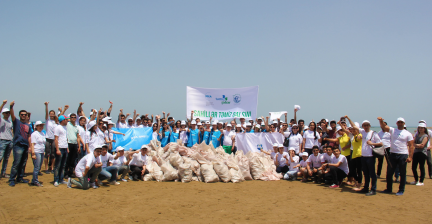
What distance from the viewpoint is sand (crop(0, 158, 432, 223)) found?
470cm

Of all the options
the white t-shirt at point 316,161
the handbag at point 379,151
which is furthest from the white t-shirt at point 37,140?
the handbag at point 379,151

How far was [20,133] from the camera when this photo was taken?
21.3 ft

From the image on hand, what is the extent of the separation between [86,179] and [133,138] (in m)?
3.04

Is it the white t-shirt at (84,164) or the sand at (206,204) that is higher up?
the white t-shirt at (84,164)

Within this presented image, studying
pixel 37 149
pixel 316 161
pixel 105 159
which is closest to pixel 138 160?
pixel 105 159

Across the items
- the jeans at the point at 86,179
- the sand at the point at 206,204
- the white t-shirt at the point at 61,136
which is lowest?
the sand at the point at 206,204

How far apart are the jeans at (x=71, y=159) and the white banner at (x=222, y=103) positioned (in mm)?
4699

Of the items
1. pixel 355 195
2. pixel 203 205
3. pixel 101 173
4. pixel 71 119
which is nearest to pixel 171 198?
pixel 203 205

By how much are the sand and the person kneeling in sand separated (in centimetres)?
23

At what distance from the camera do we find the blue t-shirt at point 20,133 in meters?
6.45

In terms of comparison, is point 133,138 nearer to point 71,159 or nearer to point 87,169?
point 71,159

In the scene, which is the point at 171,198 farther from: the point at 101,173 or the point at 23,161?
the point at 23,161

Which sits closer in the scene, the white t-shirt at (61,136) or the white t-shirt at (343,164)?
the white t-shirt at (61,136)

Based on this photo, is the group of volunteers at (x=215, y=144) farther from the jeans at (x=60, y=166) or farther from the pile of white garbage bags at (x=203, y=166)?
the pile of white garbage bags at (x=203, y=166)
